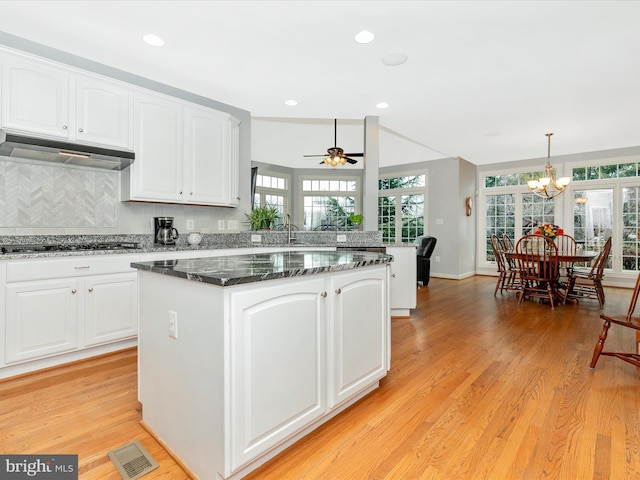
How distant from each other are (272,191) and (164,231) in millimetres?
5634

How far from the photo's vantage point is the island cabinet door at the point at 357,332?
69.7 inches

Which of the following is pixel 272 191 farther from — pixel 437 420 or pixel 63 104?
pixel 437 420

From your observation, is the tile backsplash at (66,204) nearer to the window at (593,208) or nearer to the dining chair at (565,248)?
the dining chair at (565,248)

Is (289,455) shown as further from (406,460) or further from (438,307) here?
(438,307)

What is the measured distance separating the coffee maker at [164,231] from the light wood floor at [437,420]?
1.14m

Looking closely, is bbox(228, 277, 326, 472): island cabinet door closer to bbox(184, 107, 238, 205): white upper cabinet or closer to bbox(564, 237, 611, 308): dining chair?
bbox(184, 107, 238, 205): white upper cabinet

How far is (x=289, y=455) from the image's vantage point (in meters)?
1.54

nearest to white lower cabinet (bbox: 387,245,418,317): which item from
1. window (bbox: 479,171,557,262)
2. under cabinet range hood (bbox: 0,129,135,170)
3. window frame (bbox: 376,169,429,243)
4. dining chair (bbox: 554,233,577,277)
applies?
dining chair (bbox: 554,233,577,277)

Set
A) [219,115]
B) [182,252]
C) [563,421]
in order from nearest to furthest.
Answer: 1. [563,421]
2. [182,252]
3. [219,115]

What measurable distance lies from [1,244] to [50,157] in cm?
77

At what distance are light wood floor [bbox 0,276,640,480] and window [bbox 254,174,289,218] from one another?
6162 millimetres

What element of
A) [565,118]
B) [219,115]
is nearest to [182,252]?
[219,115]

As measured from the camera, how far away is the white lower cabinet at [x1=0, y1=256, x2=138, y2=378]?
233 centimetres

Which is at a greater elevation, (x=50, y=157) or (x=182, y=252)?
(x=50, y=157)
